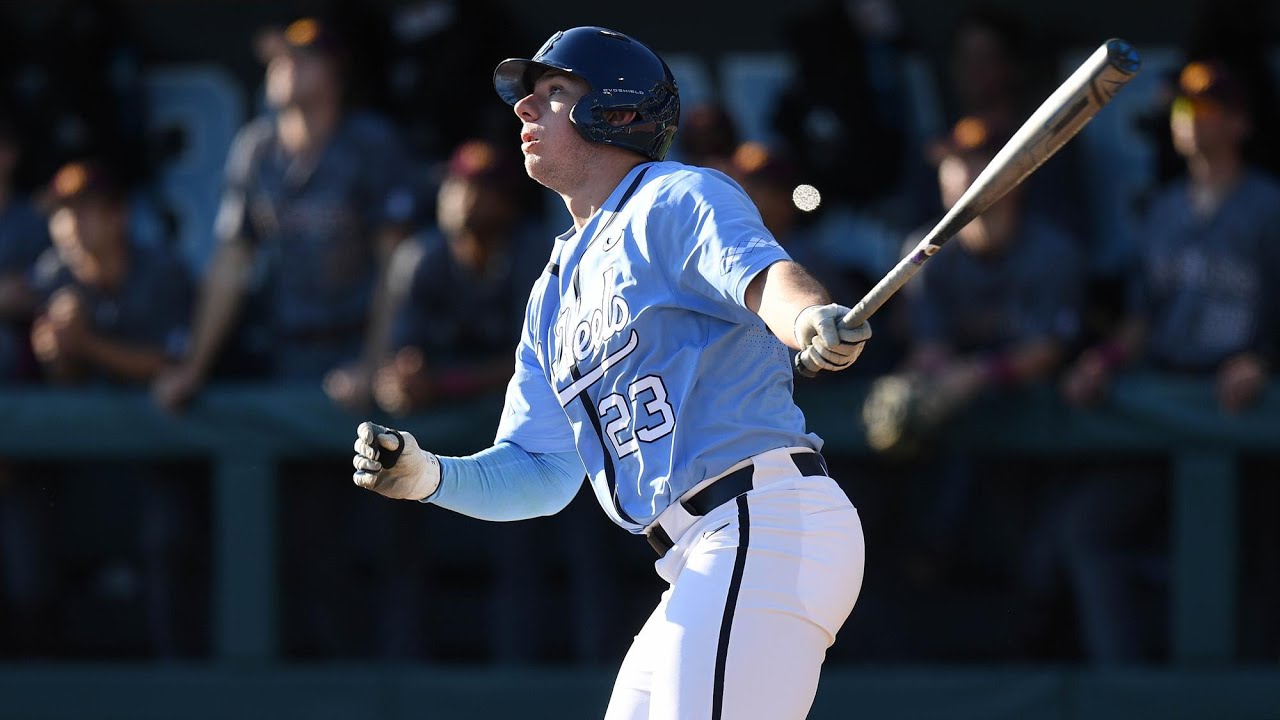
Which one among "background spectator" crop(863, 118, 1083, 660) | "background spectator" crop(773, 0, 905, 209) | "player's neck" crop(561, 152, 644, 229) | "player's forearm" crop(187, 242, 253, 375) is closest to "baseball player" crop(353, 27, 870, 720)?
"player's neck" crop(561, 152, 644, 229)

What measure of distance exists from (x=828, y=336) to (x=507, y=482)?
1.01m

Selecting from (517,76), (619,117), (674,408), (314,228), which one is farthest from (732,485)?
(314,228)

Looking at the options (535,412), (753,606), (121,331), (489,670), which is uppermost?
(121,331)

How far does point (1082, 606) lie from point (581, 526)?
4.97 feet

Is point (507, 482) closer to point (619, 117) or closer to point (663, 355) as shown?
point (663, 355)

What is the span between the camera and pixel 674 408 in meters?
3.07

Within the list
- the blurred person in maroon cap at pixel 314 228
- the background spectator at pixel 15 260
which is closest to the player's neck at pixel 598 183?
the blurred person in maroon cap at pixel 314 228

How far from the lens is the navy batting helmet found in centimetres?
322

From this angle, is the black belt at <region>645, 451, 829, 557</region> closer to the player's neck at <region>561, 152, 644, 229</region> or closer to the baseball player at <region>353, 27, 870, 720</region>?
the baseball player at <region>353, 27, 870, 720</region>

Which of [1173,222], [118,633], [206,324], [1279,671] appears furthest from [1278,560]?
[118,633]

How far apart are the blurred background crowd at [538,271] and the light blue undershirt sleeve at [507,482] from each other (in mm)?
2011

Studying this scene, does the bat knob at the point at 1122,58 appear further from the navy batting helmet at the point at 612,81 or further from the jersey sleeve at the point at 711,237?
the navy batting helmet at the point at 612,81

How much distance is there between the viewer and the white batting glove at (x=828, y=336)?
2580 millimetres

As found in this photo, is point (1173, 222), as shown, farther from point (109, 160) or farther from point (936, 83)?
point (109, 160)
